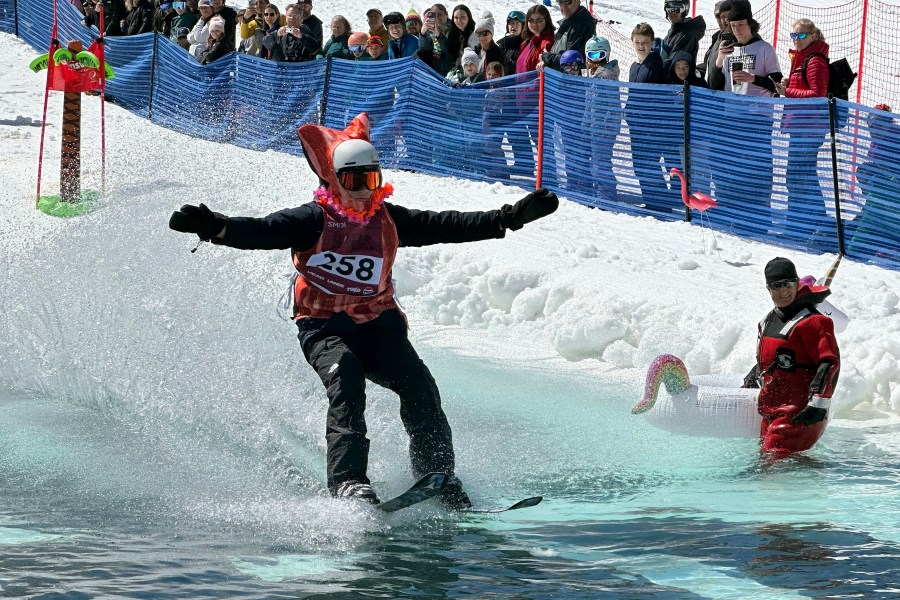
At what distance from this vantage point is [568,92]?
13016 millimetres

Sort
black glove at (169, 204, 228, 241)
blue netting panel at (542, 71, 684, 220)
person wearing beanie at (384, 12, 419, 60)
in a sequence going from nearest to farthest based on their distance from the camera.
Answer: black glove at (169, 204, 228, 241), blue netting panel at (542, 71, 684, 220), person wearing beanie at (384, 12, 419, 60)

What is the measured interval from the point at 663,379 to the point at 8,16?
72.1 ft

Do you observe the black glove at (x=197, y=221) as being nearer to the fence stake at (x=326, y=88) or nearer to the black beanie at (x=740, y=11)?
the black beanie at (x=740, y=11)

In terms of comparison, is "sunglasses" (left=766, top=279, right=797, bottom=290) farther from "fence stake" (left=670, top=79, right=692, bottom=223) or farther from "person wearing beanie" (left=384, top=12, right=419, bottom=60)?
"person wearing beanie" (left=384, top=12, right=419, bottom=60)

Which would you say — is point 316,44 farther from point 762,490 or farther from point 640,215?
point 762,490

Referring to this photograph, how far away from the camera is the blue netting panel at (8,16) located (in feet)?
83.6

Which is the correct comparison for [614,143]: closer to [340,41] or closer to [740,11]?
[740,11]

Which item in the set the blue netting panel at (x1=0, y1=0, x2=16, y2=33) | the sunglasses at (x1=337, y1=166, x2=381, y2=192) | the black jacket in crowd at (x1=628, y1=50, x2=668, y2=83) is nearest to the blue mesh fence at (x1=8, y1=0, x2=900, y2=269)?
the black jacket in crowd at (x1=628, y1=50, x2=668, y2=83)

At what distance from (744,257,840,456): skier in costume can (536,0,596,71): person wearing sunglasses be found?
674 centimetres

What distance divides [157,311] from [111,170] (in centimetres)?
857

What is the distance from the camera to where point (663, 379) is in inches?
284

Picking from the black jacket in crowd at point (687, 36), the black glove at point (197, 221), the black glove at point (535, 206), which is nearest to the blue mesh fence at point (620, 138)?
the black jacket in crowd at point (687, 36)

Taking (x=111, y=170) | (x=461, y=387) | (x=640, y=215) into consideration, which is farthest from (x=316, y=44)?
(x=461, y=387)

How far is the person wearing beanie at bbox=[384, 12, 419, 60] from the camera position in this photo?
16.1 metres
